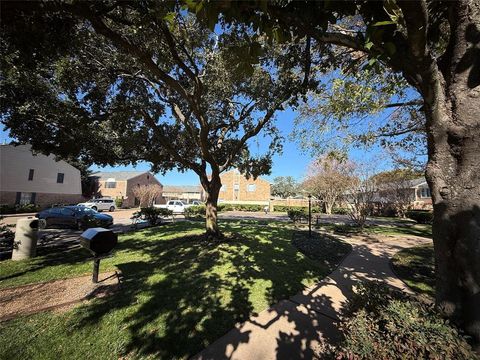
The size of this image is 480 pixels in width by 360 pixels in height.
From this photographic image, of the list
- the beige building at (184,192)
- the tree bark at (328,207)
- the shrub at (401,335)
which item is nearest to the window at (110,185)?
the beige building at (184,192)

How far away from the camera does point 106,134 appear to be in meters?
11.0

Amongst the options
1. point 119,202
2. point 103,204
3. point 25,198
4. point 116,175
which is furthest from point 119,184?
point 25,198

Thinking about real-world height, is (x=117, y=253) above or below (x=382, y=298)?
below

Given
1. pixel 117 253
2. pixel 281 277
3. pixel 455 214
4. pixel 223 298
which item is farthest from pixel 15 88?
pixel 455 214

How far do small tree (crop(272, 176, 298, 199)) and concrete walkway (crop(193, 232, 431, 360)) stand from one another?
75.6 meters

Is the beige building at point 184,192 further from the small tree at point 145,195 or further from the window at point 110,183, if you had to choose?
the small tree at point 145,195

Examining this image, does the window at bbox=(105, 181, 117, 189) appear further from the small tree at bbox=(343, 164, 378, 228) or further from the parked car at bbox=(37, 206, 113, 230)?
the small tree at bbox=(343, 164, 378, 228)

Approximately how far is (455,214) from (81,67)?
34.7 ft

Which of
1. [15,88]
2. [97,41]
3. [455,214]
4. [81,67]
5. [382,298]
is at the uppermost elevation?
[97,41]

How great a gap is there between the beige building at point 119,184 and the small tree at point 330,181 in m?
32.6

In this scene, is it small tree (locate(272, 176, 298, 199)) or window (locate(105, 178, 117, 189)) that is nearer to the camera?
window (locate(105, 178, 117, 189))

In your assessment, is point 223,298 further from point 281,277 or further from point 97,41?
point 97,41

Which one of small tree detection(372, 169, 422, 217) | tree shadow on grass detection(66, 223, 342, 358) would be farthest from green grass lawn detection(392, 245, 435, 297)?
small tree detection(372, 169, 422, 217)

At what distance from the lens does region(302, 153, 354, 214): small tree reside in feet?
90.8
